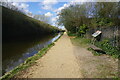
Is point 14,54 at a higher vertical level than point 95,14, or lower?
lower

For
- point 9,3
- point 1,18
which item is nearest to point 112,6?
point 1,18

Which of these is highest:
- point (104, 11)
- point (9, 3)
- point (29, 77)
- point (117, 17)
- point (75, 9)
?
point (9, 3)

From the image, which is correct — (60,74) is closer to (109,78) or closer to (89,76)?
(89,76)

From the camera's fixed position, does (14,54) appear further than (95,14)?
No

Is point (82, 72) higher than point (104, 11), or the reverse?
point (104, 11)

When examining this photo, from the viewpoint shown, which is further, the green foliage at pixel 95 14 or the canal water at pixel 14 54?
the green foliage at pixel 95 14

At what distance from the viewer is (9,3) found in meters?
24.4

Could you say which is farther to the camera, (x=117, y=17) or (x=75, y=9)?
(x=75, y=9)

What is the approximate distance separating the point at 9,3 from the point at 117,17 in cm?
2259

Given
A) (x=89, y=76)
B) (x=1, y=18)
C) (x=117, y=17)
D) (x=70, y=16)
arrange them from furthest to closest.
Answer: (x=70, y=16), (x=1, y=18), (x=117, y=17), (x=89, y=76)

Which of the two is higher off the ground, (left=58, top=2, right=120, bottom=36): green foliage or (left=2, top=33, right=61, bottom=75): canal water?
(left=58, top=2, right=120, bottom=36): green foliage

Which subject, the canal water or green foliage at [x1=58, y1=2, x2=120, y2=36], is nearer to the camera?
the canal water

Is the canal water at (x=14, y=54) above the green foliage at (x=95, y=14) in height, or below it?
below

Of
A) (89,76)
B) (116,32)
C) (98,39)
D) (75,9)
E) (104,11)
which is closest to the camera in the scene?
(89,76)
